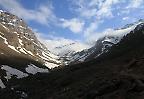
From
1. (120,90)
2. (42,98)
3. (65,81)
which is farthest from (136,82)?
(65,81)

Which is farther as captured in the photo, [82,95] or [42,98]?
[42,98]

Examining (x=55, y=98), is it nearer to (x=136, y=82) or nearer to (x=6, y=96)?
(x=136, y=82)

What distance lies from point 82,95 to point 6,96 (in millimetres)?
52010

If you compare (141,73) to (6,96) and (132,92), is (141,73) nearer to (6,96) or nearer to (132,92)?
(132,92)

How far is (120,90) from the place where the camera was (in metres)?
48.8

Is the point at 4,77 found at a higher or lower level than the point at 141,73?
higher

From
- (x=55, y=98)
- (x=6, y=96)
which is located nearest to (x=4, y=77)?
(x=6, y=96)

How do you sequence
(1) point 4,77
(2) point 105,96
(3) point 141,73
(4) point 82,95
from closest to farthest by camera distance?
(2) point 105,96
(4) point 82,95
(3) point 141,73
(1) point 4,77

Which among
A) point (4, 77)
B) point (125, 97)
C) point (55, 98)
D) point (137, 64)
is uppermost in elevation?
point (4, 77)

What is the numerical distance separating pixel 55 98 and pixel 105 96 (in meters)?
17.2

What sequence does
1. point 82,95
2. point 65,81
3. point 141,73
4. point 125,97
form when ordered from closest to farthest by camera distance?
point 125,97 < point 82,95 < point 141,73 < point 65,81

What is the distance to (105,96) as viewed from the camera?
48.4 metres

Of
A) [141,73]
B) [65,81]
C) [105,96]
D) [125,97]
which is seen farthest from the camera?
[65,81]

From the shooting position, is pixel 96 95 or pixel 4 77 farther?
pixel 4 77
